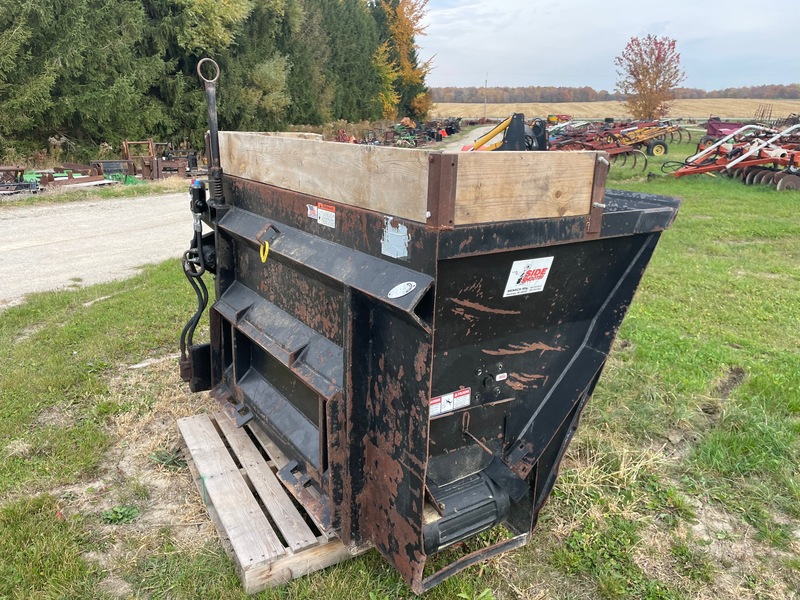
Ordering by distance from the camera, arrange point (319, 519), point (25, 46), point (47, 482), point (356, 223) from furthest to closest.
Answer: point (25, 46)
point (47, 482)
point (319, 519)
point (356, 223)

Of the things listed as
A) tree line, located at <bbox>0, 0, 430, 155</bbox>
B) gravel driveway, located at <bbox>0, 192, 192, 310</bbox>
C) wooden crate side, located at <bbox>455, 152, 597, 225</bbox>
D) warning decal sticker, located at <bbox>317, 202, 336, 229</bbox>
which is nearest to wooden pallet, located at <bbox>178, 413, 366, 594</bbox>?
warning decal sticker, located at <bbox>317, 202, 336, 229</bbox>

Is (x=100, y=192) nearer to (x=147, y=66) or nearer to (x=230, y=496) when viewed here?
(x=147, y=66)

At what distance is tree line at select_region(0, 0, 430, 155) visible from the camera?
16766 mm

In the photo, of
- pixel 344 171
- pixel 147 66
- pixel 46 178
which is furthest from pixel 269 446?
pixel 147 66

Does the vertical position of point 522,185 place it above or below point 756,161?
above

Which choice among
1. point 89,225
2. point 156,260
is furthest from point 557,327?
point 89,225

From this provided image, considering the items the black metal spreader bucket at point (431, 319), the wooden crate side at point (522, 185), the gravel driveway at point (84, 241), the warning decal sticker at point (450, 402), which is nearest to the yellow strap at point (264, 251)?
the black metal spreader bucket at point (431, 319)

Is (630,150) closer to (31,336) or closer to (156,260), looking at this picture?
(156,260)

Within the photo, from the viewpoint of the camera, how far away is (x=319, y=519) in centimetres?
252

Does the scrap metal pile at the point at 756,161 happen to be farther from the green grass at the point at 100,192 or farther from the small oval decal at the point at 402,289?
the small oval decal at the point at 402,289

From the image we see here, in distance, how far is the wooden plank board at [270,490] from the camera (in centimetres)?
259

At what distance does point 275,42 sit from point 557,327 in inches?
1194

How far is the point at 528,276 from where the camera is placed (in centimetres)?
217

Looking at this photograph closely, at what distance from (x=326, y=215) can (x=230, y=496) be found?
148cm
